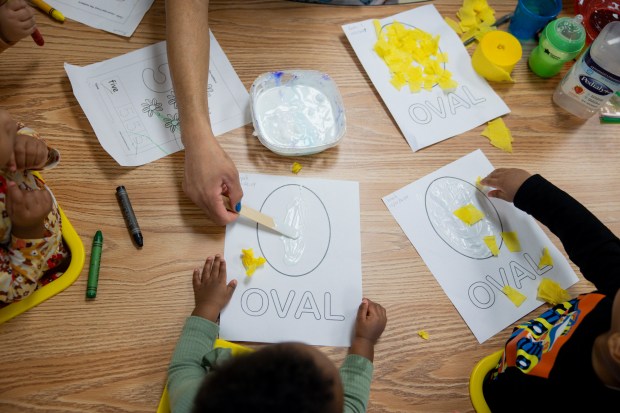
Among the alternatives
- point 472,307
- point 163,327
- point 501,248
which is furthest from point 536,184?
point 163,327

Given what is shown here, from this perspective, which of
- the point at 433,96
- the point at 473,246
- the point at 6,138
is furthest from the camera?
the point at 433,96

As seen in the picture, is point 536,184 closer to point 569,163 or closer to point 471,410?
point 569,163

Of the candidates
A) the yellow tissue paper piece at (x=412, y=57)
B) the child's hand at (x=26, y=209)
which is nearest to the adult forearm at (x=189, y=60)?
the child's hand at (x=26, y=209)

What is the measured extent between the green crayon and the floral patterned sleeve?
0.05 metres

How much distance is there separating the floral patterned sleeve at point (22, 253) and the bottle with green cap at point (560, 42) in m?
0.92

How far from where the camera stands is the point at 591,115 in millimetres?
950

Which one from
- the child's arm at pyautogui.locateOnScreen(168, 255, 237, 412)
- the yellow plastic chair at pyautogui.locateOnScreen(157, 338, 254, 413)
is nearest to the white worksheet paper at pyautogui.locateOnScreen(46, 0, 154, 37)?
the child's arm at pyautogui.locateOnScreen(168, 255, 237, 412)

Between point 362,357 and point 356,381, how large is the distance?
0.11ft

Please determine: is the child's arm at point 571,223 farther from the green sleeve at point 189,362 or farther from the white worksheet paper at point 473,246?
the green sleeve at point 189,362

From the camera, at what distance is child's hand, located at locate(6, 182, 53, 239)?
63cm

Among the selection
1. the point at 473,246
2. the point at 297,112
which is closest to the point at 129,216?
the point at 297,112

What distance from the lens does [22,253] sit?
66 cm

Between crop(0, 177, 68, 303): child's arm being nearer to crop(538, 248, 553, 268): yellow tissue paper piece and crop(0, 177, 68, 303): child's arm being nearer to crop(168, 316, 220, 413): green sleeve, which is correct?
crop(168, 316, 220, 413): green sleeve

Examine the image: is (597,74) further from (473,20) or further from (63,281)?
(63,281)
